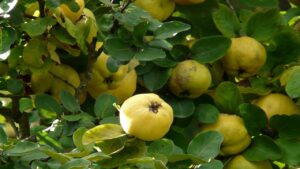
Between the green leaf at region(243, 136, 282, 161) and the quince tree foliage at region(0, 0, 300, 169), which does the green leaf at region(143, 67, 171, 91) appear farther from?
the green leaf at region(243, 136, 282, 161)

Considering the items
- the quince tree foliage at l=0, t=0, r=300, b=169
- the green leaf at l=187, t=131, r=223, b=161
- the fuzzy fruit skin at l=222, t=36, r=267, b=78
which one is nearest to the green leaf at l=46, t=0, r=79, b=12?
the quince tree foliage at l=0, t=0, r=300, b=169

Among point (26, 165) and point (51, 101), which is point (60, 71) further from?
point (26, 165)

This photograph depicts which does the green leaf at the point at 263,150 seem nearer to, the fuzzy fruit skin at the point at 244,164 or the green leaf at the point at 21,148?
the fuzzy fruit skin at the point at 244,164

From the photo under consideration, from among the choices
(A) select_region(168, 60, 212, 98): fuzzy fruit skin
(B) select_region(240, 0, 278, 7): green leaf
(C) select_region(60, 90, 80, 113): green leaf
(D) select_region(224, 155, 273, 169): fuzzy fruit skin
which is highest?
(C) select_region(60, 90, 80, 113): green leaf

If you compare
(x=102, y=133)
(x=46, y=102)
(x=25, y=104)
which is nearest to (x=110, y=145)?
(x=102, y=133)

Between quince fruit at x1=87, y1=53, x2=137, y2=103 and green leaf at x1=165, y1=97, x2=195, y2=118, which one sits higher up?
quince fruit at x1=87, y1=53, x2=137, y2=103

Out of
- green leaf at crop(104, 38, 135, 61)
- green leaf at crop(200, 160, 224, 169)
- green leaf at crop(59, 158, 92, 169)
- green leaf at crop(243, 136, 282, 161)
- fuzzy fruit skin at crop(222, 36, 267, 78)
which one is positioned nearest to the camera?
green leaf at crop(59, 158, 92, 169)
